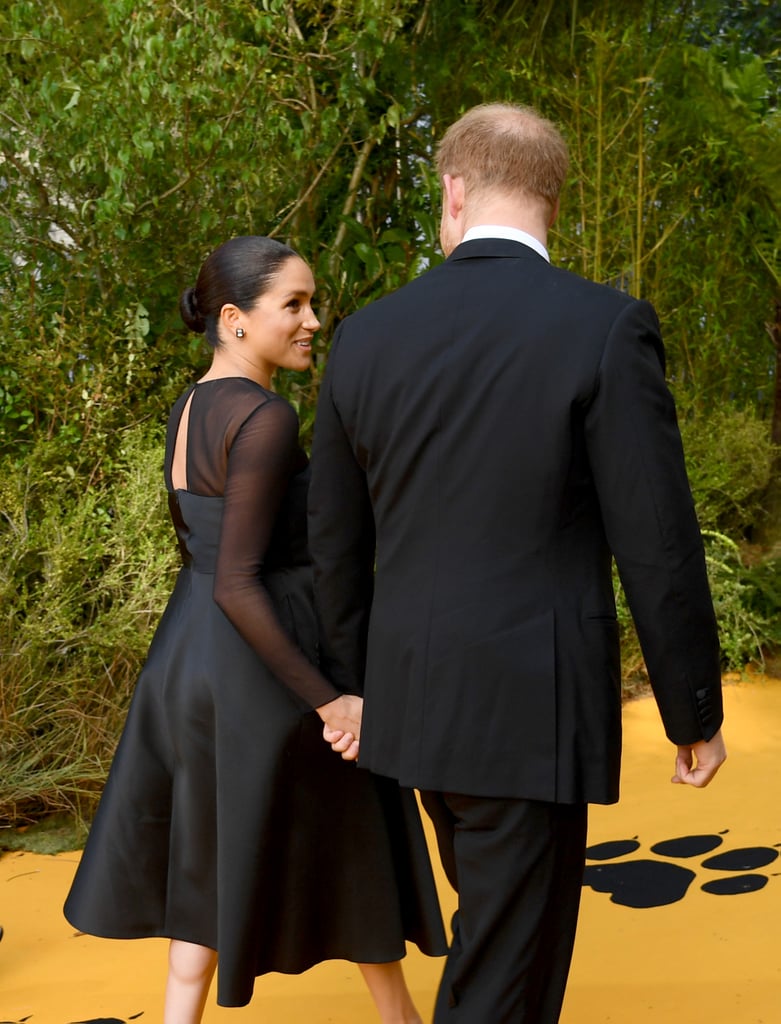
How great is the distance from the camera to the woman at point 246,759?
2.17 meters

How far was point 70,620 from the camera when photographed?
4.42 metres

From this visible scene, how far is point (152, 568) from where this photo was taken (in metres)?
4.53

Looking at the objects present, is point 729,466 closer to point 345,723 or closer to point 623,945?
point 623,945

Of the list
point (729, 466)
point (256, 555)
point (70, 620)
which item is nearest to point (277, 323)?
point (256, 555)

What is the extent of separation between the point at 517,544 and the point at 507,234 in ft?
1.50

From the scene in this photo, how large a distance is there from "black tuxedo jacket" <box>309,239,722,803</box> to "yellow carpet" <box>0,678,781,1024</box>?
4.32 feet

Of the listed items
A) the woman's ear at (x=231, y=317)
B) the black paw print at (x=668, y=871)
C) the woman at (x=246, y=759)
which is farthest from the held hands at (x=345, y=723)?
the black paw print at (x=668, y=871)

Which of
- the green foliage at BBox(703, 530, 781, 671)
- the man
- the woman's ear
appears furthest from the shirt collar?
the green foliage at BBox(703, 530, 781, 671)

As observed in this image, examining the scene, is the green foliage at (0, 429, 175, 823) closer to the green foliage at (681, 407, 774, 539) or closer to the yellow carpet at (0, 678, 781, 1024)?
the yellow carpet at (0, 678, 781, 1024)

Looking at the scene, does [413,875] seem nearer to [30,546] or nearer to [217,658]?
[217,658]

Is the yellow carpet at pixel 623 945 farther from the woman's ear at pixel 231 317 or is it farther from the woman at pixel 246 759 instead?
the woman's ear at pixel 231 317

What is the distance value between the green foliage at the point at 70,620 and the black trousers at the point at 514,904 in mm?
2611

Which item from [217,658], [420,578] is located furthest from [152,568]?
[420,578]

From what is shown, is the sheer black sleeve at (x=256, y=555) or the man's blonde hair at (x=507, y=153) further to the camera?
the sheer black sleeve at (x=256, y=555)
